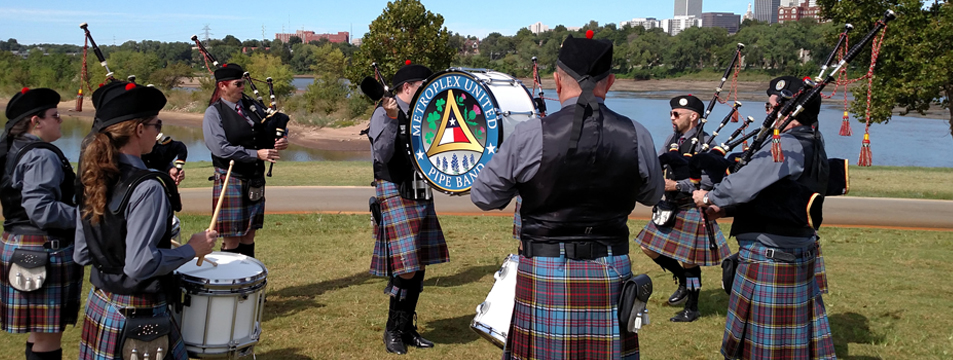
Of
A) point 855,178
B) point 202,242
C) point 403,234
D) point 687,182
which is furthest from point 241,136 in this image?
point 855,178

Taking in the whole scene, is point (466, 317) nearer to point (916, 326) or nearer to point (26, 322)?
point (26, 322)

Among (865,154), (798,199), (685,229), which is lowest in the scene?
(685,229)

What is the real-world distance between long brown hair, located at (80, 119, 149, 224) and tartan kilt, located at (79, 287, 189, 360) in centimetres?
31

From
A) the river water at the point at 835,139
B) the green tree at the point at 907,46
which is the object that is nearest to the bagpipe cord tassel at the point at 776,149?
the green tree at the point at 907,46

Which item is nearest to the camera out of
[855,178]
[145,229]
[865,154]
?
[145,229]

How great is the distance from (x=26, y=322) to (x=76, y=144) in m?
28.9

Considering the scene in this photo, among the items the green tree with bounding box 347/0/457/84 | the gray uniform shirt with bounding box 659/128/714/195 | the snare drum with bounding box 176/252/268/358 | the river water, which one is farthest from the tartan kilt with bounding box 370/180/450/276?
the green tree with bounding box 347/0/457/84

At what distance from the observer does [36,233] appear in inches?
131

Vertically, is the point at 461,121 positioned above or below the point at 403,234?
above

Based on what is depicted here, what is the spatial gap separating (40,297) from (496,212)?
699 centimetres

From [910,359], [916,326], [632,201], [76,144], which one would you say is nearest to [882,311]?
[916,326]

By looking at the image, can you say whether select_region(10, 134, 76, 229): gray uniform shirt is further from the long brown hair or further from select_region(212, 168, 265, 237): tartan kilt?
select_region(212, 168, 265, 237): tartan kilt

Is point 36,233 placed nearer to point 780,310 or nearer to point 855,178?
point 780,310

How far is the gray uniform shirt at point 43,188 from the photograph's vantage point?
3162 mm
